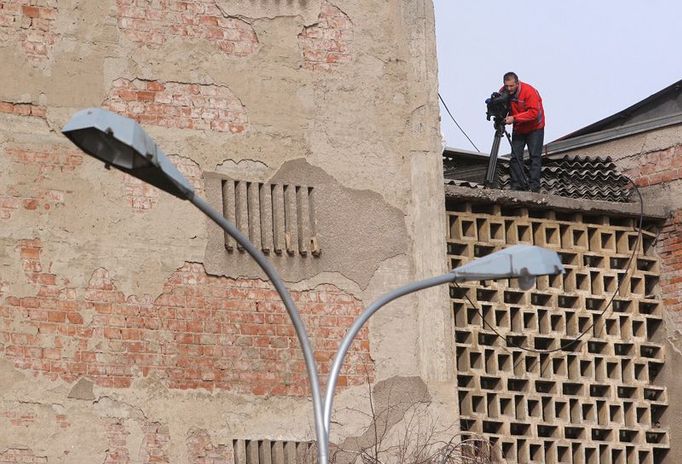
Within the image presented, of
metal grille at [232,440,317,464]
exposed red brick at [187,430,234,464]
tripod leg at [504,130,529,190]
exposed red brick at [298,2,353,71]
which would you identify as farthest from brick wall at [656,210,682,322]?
exposed red brick at [187,430,234,464]

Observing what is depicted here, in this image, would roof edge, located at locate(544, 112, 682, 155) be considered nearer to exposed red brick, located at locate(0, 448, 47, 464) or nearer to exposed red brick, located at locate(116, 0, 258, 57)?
exposed red brick, located at locate(116, 0, 258, 57)

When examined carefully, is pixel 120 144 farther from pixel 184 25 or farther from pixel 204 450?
pixel 184 25

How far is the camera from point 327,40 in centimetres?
1688

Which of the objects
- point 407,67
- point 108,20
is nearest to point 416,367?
point 407,67

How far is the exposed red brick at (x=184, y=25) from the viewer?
1608 centimetres

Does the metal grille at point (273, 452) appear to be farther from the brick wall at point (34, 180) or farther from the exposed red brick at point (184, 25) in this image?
the exposed red brick at point (184, 25)

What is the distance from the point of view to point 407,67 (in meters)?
17.2

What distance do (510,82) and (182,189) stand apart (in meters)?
7.96

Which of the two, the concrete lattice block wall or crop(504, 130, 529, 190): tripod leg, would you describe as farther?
crop(504, 130, 529, 190): tripod leg

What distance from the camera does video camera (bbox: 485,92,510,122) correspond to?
18.7 m

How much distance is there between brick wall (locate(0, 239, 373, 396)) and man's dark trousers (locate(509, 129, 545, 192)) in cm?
301

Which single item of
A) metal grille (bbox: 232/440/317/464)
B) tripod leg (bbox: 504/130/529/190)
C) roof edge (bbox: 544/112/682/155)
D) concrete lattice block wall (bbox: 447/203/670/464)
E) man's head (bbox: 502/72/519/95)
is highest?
man's head (bbox: 502/72/519/95)

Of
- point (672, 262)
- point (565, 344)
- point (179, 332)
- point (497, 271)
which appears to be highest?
point (672, 262)

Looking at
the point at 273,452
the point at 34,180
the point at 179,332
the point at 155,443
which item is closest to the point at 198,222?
the point at 179,332
